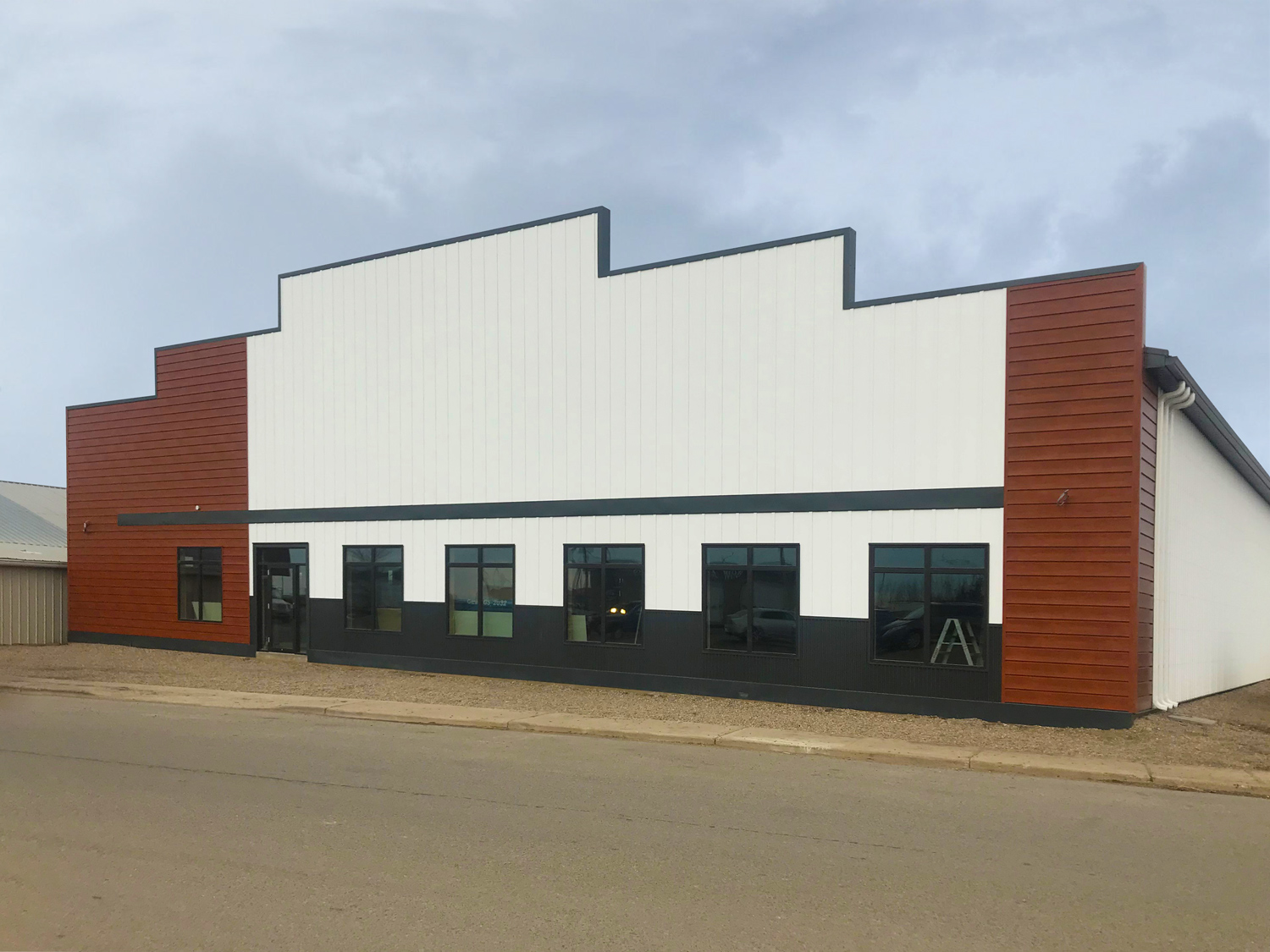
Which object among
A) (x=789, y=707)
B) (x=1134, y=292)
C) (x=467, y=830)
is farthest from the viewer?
(x=789, y=707)

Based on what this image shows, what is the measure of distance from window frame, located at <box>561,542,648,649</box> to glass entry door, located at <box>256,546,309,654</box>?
6787mm

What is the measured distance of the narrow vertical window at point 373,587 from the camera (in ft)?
70.0

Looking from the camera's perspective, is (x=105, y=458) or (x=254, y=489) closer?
(x=254, y=489)

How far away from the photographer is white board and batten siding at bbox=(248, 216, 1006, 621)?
15789 millimetres

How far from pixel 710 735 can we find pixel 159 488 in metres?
17.2

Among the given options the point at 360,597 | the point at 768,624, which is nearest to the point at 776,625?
the point at 768,624

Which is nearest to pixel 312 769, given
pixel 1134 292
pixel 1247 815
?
pixel 1247 815

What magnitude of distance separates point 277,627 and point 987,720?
15314mm

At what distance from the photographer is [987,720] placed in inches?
590

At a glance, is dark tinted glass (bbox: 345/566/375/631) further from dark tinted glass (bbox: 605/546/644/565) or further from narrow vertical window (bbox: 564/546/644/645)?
dark tinted glass (bbox: 605/546/644/565)

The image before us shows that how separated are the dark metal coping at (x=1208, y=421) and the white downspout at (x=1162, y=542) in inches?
11.8

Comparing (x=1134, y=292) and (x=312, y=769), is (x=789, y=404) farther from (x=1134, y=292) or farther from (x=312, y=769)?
(x=312, y=769)

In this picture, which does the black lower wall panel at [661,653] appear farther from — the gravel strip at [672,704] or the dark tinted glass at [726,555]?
the dark tinted glass at [726,555]

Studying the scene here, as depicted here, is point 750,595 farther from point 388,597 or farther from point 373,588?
point 373,588
